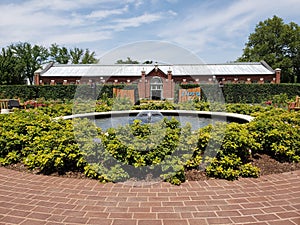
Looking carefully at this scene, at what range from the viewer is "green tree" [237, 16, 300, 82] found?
4456cm

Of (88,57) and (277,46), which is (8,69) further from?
(277,46)

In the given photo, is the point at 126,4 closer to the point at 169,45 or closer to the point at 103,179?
the point at 169,45

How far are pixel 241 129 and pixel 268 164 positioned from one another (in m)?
0.88

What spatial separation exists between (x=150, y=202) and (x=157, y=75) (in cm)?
2791

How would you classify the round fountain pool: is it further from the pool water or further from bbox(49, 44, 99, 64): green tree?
bbox(49, 44, 99, 64): green tree

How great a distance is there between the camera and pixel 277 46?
46.5m

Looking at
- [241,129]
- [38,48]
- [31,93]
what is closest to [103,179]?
[241,129]

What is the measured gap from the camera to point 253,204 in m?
3.21

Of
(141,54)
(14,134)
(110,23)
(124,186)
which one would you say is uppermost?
(110,23)

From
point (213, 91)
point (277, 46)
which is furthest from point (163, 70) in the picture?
point (277, 46)

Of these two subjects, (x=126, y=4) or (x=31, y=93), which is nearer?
(x=126, y=4)

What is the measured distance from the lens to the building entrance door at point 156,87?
30672 millimetres

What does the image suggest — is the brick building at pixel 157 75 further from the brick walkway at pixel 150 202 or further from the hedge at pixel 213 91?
the brick walkway at pixel 150 202

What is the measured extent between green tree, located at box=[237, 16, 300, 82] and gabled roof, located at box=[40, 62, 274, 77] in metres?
11.9
